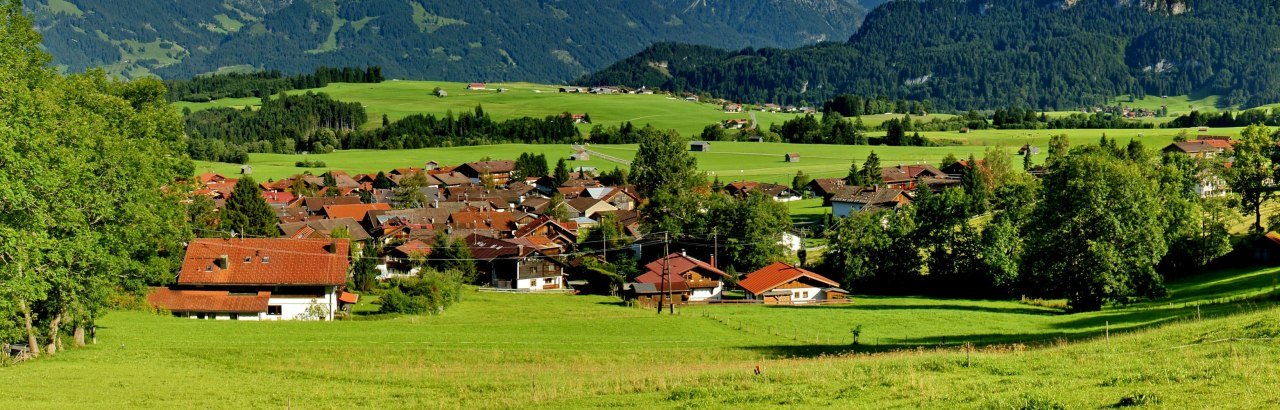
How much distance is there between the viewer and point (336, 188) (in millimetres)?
113062

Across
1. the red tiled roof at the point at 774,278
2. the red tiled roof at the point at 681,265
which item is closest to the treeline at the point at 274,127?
the red tiled roof at the point at 681,265

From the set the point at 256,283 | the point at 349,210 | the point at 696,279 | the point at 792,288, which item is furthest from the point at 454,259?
the point at 349,210

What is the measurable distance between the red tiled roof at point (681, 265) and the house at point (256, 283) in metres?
21.3

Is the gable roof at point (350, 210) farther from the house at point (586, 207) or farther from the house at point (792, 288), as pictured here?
the house at point (792, 288)

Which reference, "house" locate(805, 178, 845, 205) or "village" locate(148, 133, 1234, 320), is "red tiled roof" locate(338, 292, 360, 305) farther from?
"house" locate(805, 178, 845, 205)

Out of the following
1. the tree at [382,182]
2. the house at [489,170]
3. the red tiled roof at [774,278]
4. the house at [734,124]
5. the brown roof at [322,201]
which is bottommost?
the red tiled roof at [774,278]

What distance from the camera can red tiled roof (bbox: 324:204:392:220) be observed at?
92.9 m

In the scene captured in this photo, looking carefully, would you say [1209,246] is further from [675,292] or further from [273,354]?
[273,354]

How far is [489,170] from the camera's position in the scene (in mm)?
130750

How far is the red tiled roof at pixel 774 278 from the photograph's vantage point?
60094mm

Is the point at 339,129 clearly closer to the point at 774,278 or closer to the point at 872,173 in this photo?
the point at 872,173

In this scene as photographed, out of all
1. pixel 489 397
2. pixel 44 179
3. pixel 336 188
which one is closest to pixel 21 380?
pixel 44 179

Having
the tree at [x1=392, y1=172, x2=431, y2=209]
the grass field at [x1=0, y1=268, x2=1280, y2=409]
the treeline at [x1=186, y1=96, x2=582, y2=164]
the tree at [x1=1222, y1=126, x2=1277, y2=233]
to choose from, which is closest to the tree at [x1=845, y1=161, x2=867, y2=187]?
the tree at [x1=392, y1=172, x2=431, y2=209]

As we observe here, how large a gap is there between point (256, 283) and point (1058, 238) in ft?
116
